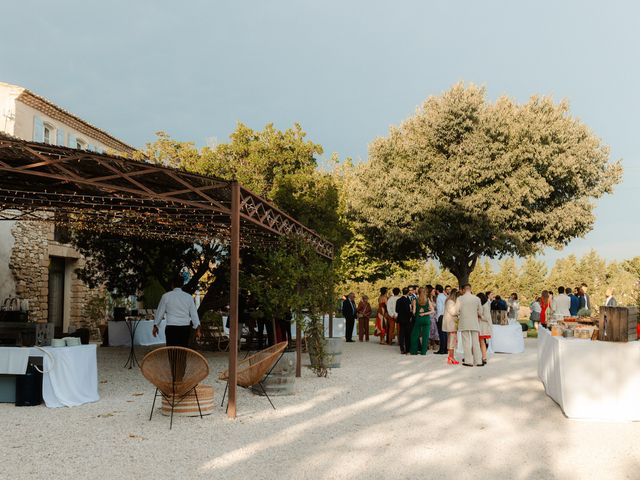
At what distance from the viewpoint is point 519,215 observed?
2480 cm

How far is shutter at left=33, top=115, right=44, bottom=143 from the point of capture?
64.6 feet

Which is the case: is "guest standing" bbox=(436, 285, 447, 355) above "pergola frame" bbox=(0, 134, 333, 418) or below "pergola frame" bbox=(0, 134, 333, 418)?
below

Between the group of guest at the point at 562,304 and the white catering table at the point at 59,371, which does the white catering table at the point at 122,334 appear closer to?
the white catering table at the point at 59,371

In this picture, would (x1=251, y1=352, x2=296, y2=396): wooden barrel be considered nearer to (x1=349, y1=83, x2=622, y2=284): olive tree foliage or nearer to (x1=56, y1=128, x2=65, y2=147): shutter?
(x1=56, y1=128, x2=65, y2=147): shutter

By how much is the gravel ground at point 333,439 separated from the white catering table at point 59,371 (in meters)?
0.27

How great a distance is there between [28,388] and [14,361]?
1.41 ft

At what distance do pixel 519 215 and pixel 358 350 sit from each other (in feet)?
33.7

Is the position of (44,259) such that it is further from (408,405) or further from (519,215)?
(519,215)

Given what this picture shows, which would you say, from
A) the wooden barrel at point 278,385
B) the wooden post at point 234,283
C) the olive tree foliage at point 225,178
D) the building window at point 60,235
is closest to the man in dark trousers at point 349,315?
the olive tree foliage at point 225,178

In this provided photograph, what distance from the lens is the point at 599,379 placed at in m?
8.23

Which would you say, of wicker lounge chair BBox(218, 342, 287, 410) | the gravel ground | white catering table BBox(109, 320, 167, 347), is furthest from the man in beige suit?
white catering table BBox(109, 320, 167, 347)

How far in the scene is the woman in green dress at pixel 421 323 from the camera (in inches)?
629

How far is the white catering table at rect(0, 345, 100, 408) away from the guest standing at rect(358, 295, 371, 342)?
13.1 meters

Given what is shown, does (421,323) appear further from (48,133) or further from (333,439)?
(48,133)
